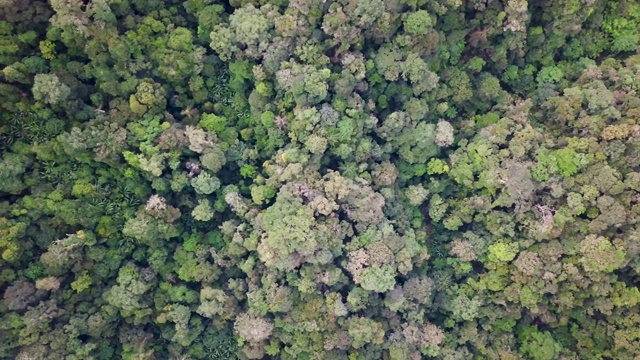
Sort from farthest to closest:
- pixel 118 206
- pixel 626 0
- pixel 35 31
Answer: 1. pixel 626 0
2. pixel 118 206
3. pixel 35 31

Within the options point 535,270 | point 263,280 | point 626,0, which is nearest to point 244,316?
point 263,280

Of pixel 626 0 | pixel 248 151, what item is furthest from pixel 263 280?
pixel 626 0

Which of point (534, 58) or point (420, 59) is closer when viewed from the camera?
point (420, 59)

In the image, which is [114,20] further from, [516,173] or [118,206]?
[516,173]

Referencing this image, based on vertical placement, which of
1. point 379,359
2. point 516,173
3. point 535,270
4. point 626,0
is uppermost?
point 626,0

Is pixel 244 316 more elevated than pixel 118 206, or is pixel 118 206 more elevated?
pixel 118 206

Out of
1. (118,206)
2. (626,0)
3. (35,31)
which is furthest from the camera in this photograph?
(626,0)
